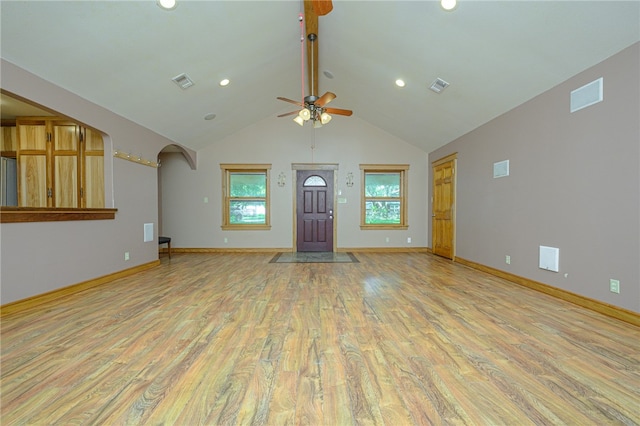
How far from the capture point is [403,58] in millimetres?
3924

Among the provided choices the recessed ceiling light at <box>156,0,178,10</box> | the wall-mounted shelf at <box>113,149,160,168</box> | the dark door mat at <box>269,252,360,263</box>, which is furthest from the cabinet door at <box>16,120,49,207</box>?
the dark door mat at <box>269,252,360,263</box>

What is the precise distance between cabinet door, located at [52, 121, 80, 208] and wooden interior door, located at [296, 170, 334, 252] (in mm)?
4130

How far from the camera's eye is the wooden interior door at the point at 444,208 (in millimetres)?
5652

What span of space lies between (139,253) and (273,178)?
129 inches

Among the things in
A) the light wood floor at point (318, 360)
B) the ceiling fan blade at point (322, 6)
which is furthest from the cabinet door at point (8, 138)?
the ceiling fan blade at point (322, 6)

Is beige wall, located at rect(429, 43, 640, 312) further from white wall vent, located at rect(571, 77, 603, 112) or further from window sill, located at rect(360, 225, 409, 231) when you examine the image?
window sill, located at rect(360, 225, 409, 231)

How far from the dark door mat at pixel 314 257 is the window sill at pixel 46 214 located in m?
2.92

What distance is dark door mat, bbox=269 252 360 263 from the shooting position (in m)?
5.56

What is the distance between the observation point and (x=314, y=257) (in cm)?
601

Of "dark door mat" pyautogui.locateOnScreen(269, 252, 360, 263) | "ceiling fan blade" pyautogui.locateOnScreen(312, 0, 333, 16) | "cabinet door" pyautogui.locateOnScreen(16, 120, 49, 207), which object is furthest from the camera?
"dark door mat" pyautogui.locateOnScreen(269, 252, 360, 263)

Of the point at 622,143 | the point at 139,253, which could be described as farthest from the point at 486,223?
the point at 139,253

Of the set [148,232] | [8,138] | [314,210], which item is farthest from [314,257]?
[8,138]

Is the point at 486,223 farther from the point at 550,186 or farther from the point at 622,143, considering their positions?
the point at 622,143

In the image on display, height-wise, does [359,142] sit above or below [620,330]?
above
